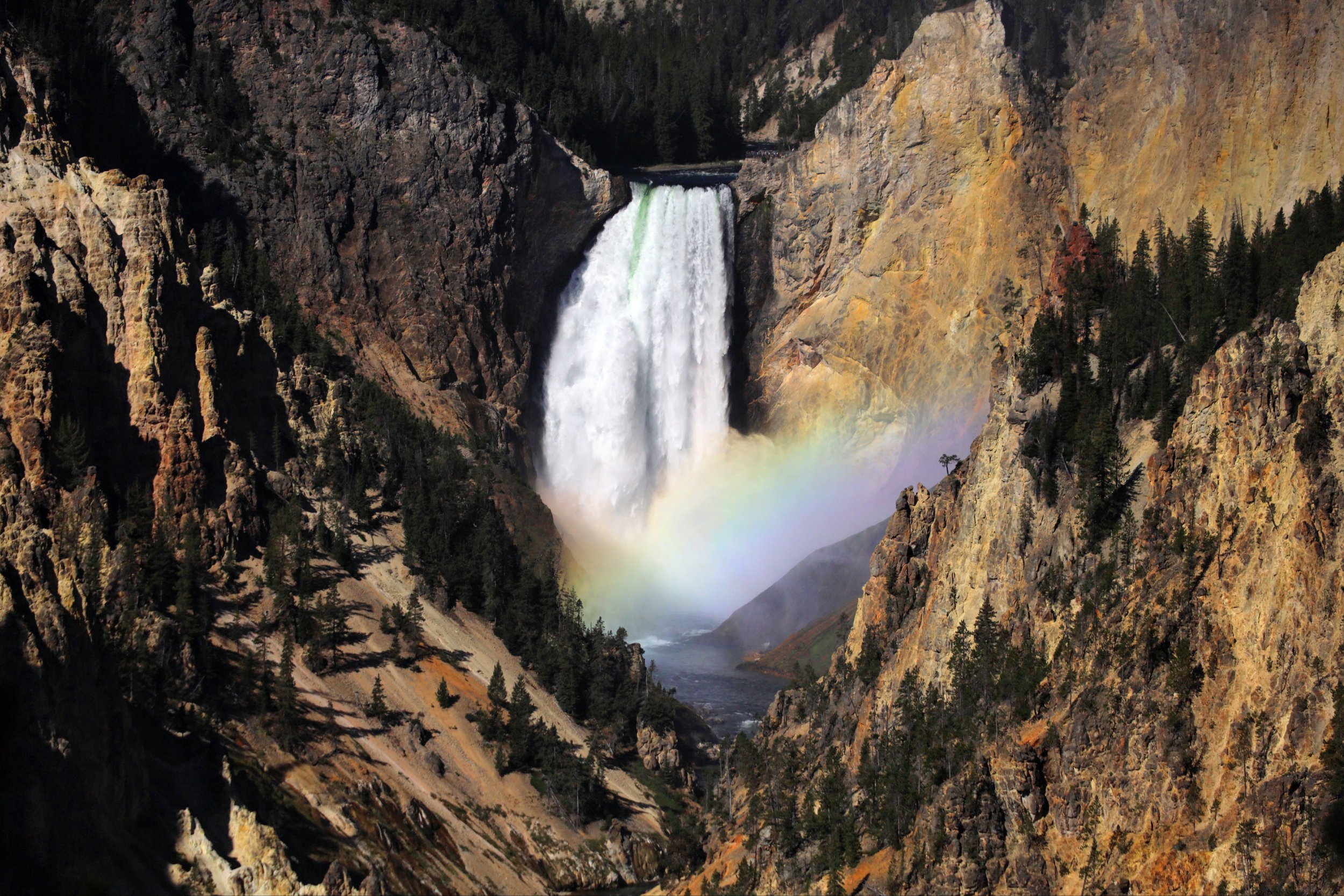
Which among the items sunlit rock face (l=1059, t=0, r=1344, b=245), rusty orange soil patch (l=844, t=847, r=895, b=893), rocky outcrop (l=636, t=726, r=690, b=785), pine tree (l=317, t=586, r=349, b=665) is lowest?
rocky outcrop (l=636, t=726, r=690, b=785)

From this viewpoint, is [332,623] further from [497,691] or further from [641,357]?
[641,357]

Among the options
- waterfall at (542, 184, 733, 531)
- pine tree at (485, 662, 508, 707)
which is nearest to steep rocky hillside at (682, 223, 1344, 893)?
pine tree at (485, 662, 508, 707)

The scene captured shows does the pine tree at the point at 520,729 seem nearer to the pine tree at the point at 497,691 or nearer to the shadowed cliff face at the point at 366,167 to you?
the pine tree at the point at 497,691

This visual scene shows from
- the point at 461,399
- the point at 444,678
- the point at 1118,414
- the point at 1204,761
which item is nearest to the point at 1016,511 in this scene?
the point at 1118,414

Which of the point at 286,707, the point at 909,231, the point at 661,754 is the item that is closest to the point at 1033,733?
the point at 286,707

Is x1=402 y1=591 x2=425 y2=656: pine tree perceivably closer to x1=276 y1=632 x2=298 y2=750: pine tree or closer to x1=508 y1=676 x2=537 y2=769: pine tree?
x1=508 y1=676 x2=537 y2=769: pine tree

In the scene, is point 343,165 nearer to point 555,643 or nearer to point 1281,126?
point 555,643
